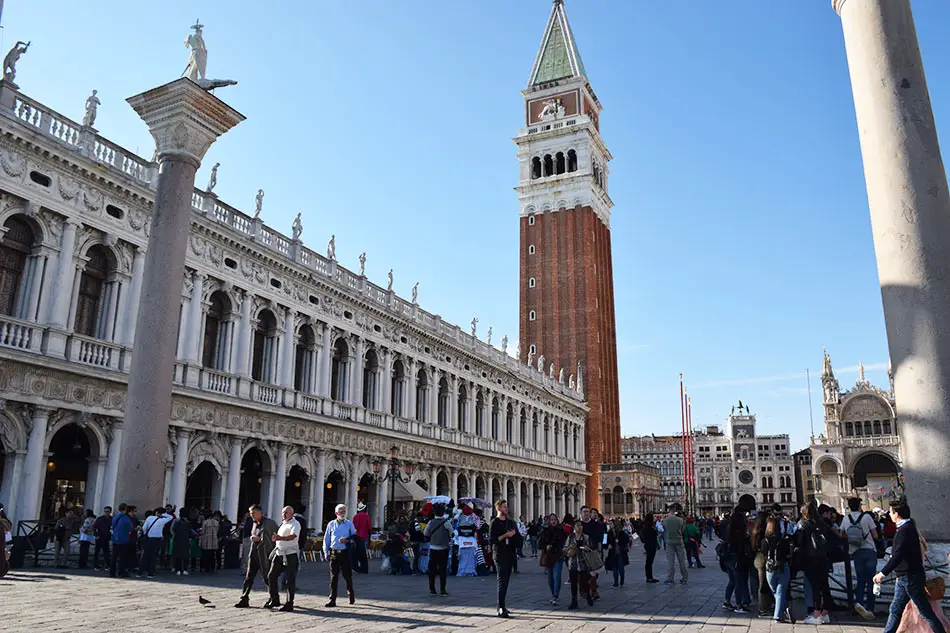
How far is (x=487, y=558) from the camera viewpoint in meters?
18.2

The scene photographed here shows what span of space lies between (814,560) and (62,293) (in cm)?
1808

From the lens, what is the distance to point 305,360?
29.1m

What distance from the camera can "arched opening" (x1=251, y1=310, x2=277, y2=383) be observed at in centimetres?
2681

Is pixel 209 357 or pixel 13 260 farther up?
pixel 13 260

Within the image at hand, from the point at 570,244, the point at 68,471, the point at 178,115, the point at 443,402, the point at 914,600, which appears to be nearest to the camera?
the point at 914,600

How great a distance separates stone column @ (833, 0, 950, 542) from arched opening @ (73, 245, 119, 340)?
1882cm

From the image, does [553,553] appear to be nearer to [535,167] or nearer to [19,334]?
[19,334]

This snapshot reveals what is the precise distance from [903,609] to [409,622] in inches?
206

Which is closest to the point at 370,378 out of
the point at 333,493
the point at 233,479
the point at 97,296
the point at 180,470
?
the point at 333,493

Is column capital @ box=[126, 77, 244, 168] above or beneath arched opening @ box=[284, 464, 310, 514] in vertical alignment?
above

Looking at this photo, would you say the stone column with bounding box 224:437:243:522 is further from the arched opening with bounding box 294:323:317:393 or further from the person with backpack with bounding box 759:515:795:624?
the person with backpack with bounding box 759:515:795:624

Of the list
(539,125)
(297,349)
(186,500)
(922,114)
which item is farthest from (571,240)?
(922,114)

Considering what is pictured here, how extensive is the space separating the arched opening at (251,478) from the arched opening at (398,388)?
917cm

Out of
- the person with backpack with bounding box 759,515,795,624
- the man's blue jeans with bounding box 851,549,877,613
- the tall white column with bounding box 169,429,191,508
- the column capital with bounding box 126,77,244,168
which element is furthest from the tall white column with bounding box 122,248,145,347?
the man's blue jeans with bounding box 851,549,877,613
